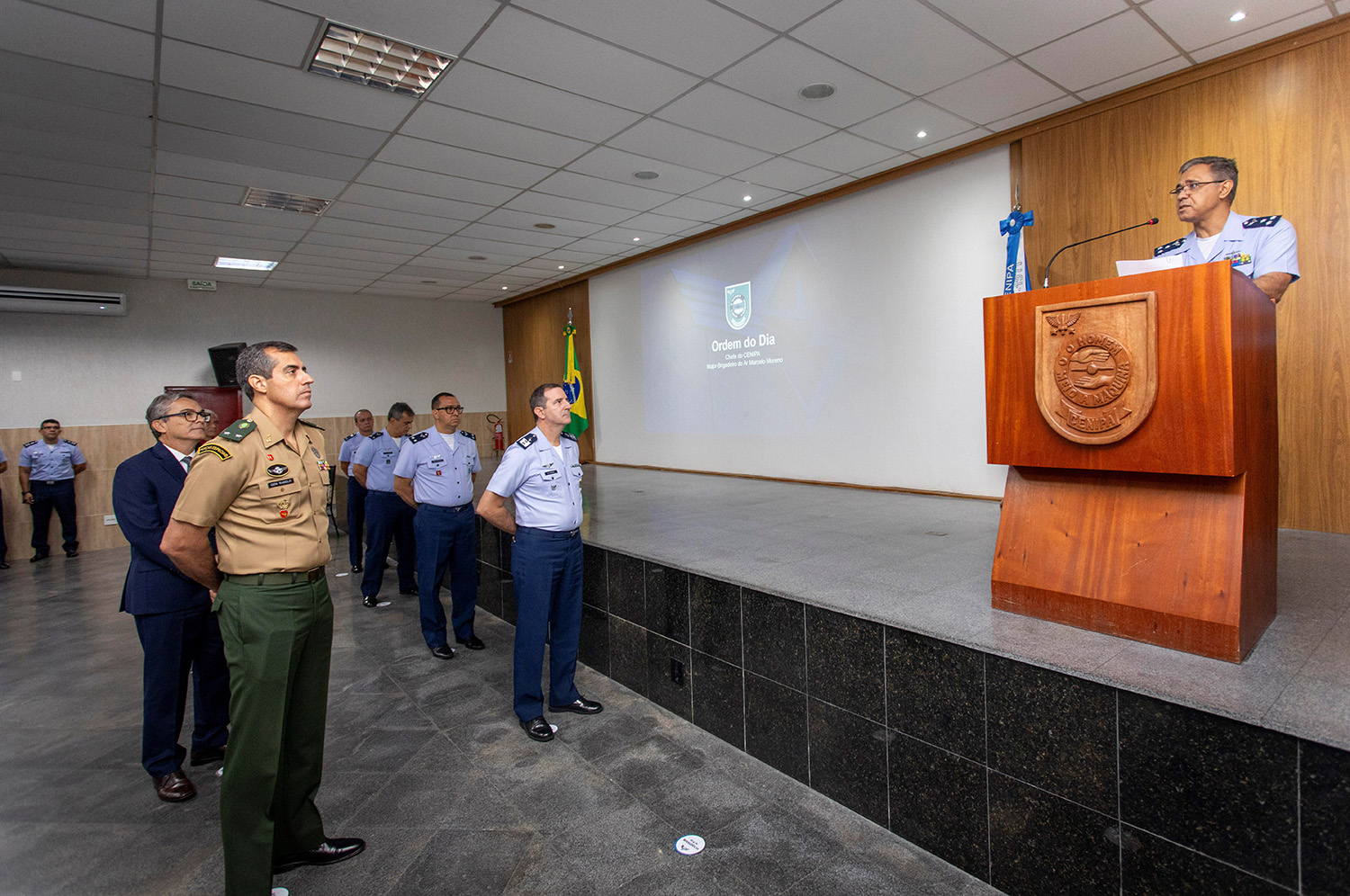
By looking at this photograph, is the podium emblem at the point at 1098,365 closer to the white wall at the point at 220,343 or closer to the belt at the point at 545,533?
the belt at the point at 545,533

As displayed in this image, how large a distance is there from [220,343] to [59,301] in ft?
5.80

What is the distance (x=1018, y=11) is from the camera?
351cm

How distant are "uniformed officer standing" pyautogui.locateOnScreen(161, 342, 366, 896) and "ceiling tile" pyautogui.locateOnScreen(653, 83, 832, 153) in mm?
3400

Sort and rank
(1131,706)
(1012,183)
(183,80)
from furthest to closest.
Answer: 1. (1012,183)
2. (183,80)
3. (1131,706)

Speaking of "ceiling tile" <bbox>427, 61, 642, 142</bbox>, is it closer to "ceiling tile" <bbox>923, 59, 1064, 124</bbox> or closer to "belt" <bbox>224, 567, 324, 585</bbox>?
"ceiling tile" <bbox>923, 59, 1064, 124</bbox>

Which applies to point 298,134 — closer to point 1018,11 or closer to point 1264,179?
point 1018,11

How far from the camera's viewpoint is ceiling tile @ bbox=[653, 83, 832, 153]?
4.41m

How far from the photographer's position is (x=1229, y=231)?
102 inches

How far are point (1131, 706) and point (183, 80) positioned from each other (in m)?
5.33

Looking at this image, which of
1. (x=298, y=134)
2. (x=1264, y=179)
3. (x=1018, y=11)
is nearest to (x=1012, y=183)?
(x=1264, y=179)

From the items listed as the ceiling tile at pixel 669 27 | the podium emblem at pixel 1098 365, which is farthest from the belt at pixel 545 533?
the ceiling tile at pixel 669 27

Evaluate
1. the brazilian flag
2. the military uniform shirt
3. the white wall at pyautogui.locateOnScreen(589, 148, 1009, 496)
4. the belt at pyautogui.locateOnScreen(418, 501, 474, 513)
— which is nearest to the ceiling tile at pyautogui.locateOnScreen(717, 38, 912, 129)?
the white wall at pyautogui.locateOnScreen(589, 148, 1009, 496)

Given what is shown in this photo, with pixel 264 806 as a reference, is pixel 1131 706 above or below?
above

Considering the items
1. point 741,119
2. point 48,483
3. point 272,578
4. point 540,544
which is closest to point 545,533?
point 540,544
